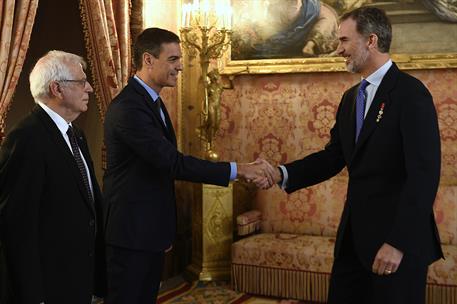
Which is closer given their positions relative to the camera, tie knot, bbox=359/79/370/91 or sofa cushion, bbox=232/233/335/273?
tie knot, bbox=359/79/370/91

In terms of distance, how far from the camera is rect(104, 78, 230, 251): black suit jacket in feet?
8.91

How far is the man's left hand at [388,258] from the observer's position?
2.34 m

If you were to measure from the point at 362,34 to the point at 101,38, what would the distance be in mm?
2222

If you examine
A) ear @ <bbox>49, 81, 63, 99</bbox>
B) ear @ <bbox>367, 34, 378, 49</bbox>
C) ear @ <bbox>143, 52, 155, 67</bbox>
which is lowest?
ear @ <bbox>49, 81, 63, 99</bbox>

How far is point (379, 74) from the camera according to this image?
8.61 feet

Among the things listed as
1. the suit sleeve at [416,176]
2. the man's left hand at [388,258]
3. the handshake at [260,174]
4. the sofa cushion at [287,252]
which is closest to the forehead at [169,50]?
the handshake at [260,174]

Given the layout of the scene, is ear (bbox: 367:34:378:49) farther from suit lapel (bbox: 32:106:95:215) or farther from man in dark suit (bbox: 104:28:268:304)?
suit lapel (bbox: 32:106:95:215)

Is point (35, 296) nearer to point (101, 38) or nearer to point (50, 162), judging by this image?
point (50, 162)

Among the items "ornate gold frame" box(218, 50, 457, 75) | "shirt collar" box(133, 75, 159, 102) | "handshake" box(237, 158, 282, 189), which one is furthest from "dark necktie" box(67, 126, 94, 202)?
"ornate gold frame" box(218, 50, 457, 75)

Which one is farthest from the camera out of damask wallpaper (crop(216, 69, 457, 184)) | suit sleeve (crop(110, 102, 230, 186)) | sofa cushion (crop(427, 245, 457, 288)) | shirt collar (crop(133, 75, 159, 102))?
damask wallpaper (crop(216, 69, 457, 184))

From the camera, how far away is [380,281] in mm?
2438

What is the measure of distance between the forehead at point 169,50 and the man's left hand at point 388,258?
1.31 meters

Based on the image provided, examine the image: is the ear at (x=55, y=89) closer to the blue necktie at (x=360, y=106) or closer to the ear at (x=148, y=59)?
the ear at (x=148, y=59)

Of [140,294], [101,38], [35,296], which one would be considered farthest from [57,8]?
[35,296]
